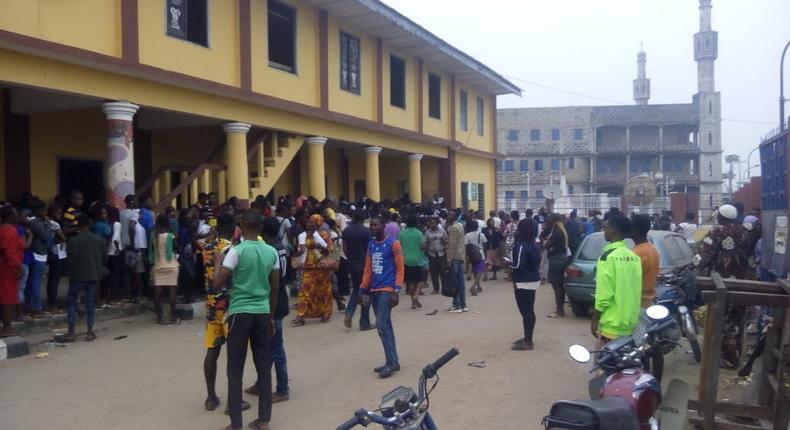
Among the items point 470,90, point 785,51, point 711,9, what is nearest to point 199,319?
point 470,90

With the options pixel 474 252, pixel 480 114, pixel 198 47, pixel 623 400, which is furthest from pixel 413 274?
pixel 480 114

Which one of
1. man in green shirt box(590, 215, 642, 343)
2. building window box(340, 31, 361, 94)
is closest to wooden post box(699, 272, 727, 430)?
man in green shirt box(590, 215, 642, 343)

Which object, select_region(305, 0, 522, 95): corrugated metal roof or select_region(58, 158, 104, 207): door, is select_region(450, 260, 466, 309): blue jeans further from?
select_region(305, 0, 522, 95): corrugated metal roof

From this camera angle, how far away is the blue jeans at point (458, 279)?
11.4 metres

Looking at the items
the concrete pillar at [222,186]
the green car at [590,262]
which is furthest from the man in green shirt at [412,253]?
the concrete pillar at [222,186]

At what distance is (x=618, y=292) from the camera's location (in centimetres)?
546

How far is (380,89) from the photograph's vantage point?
60.1 ft

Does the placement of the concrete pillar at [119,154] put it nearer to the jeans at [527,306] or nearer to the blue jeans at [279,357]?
the blue jeans at [279,357]

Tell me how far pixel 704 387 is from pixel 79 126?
40.0ft

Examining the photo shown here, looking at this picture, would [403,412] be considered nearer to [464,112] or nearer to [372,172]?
[372,172]

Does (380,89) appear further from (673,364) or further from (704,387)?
(704,387)

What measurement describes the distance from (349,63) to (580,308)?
9228 millimetres

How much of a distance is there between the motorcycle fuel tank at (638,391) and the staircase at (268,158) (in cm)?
1088

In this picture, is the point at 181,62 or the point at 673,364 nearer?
the point at 673,364
